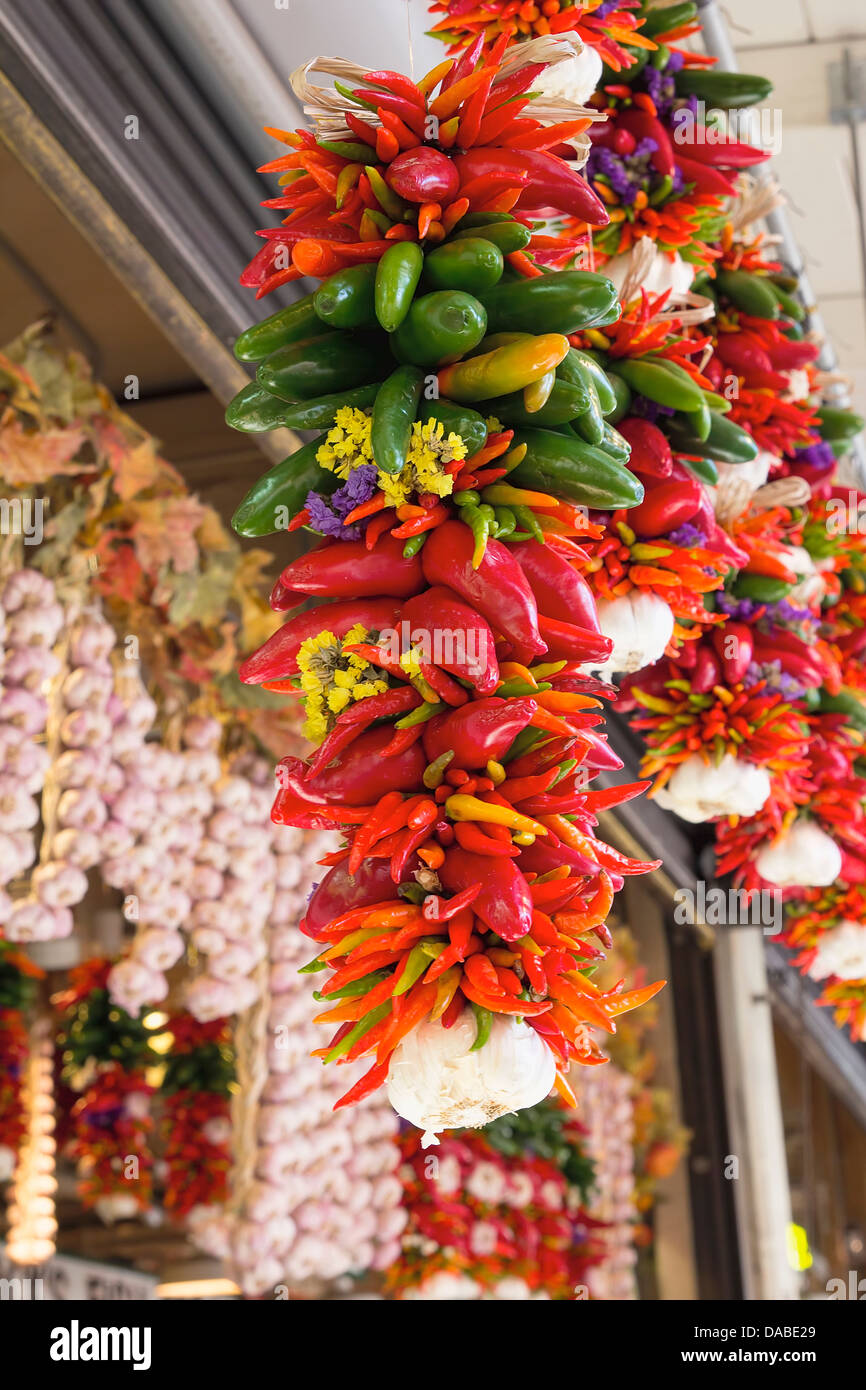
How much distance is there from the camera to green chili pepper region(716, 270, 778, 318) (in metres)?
2.06

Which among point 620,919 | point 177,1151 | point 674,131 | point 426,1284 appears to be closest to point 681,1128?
point 620,919

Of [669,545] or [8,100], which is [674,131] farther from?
[8,100]

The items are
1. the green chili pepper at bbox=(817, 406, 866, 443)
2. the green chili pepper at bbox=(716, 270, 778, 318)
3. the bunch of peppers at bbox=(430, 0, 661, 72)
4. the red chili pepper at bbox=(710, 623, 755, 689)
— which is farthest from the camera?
the green chili pepper at bbox=(817, 406, 866, 443)

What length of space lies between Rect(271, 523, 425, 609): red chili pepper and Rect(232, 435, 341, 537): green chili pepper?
8 centimetres

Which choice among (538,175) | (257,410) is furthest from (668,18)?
(257,410)

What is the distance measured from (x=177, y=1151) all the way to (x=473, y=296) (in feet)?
8.92

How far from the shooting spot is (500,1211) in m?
3.53

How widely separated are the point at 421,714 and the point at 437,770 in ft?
0.14

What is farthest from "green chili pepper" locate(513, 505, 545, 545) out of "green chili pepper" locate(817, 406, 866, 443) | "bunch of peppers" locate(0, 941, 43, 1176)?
"bunch of peppers" locate(0, 941, 43, 1176)

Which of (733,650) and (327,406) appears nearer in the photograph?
(327,406)

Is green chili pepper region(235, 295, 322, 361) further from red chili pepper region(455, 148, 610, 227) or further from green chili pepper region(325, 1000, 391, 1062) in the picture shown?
green chili pepper region(325, 1000, 391, 1062)

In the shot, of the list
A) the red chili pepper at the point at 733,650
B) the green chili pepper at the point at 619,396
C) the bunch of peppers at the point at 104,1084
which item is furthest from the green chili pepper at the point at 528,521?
the bunch of peppers at the point at 104,1084

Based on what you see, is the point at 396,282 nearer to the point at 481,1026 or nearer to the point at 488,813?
the point at 488,813

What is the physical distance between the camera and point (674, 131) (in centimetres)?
187
